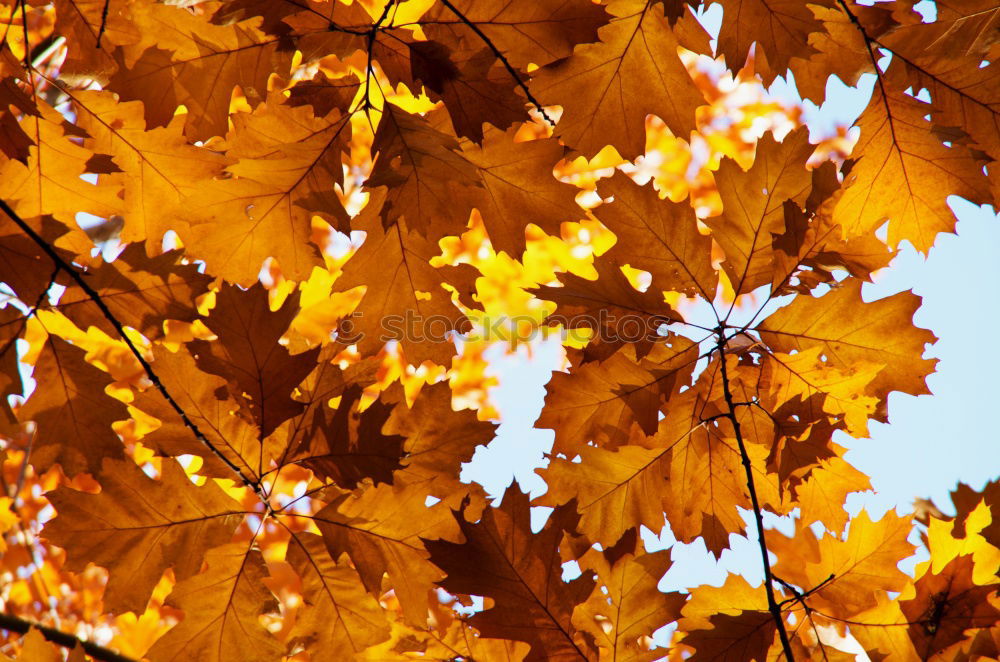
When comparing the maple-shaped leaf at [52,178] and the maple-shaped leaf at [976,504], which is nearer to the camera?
the maple-shaped leaf at [52,178]

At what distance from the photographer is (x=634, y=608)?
1254 millimetres

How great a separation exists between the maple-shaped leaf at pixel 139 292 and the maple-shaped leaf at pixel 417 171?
1.39 ft

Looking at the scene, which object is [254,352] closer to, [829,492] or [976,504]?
[829,492]

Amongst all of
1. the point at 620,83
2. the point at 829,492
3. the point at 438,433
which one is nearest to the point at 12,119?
the point at 438,433

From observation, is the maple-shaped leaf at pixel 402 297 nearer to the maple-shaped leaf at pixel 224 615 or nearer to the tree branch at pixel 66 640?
the maple-shaped leaf at pixel 224 615

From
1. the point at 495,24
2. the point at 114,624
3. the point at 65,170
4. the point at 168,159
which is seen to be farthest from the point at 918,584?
the point at 114,624

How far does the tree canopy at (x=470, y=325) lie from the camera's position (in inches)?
48.3

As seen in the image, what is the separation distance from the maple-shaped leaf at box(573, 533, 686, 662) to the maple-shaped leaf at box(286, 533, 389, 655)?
37cm

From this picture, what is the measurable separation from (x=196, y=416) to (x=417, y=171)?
600mm

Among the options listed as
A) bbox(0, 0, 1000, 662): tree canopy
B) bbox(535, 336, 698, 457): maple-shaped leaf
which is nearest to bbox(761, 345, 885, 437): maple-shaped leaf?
bbox(0, 0, 1000, 662): tree canopy

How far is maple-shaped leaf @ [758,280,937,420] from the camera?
1371 millimetres

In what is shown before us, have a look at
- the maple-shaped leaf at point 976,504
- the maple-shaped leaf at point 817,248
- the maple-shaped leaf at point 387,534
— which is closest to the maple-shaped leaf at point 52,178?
the maple-shaped leaf at point 387,534

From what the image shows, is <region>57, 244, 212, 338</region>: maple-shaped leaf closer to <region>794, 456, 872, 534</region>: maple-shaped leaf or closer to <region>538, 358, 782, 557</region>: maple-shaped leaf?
<region>538, 358, 782, 557</region>: maple-shaped leaf

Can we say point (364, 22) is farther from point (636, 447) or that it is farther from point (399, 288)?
point (636, 447)
